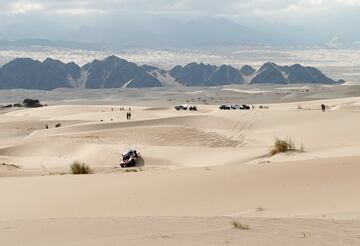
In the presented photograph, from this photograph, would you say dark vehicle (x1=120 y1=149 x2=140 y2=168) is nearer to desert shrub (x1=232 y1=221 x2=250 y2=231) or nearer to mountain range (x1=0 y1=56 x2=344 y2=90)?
desert shrub (x1=232 y1=221 x2=250 y2=231)

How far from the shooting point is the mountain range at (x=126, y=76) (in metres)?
145

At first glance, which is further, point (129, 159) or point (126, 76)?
point (126, 76)

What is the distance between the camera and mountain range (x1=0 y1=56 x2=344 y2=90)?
145325 mm

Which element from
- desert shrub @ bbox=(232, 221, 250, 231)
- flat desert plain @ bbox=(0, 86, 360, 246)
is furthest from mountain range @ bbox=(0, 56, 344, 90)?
desert shrub @ bbox=(232, 221, 250, 231)

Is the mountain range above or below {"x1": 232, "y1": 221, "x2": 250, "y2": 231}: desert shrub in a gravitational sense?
below

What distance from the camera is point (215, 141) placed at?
97.0ft

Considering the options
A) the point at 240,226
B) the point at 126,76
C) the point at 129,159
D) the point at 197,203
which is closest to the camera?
the point at 240,226

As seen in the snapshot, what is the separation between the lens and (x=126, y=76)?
148 metres

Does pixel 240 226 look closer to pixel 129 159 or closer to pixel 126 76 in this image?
pixel 129 159

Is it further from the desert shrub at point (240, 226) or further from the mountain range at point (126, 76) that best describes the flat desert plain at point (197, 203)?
the mountain range at point (126, 76)

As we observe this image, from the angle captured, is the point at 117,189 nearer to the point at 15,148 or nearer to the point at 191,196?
the point at 191,196

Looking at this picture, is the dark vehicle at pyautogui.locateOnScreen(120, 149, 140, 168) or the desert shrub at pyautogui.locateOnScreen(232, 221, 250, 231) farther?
the dark vehicle at pyautogui.locateOnScreen(120, 149, 140, 168)

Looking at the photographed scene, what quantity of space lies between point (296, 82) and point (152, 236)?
459 feet

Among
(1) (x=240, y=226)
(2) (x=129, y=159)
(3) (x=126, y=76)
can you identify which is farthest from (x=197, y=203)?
(3) (x=126, y=76)
